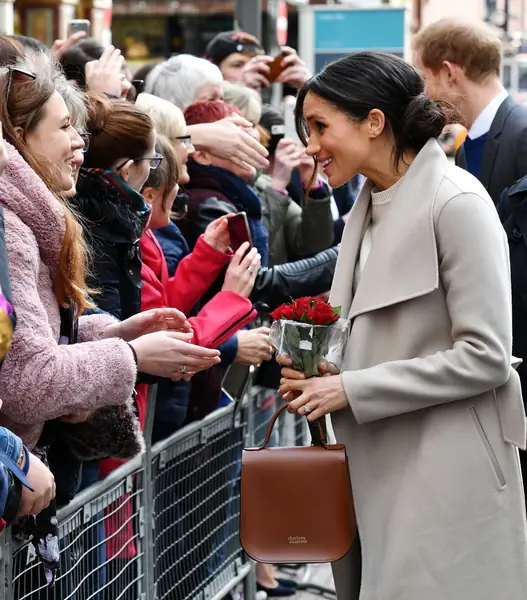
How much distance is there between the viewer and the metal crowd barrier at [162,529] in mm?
3480

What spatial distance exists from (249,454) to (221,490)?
1.54m

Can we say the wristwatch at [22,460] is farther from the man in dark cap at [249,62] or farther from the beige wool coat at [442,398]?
the man in dark cap at [249,62]

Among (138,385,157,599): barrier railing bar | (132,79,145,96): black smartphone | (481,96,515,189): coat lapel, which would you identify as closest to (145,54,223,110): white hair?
(132,79,145,96): black smartphone

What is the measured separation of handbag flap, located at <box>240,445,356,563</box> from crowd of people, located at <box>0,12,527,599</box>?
4.3 inches

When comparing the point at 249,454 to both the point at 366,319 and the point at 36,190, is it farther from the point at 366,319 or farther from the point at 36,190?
the point at 36,190

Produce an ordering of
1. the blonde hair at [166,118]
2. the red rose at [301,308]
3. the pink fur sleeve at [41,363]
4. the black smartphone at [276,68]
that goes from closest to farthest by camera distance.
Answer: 1. the pink fur sleeve at [41,363]
2. the red rose at [301,308]
3. the blonde hair at [166,118]
4. the black smartphone at [276,68]

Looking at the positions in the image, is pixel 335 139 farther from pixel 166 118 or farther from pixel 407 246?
pixel 166 118

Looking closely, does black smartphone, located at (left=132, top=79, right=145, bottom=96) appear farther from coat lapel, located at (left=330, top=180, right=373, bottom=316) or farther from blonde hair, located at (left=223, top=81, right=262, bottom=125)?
coat lapel, located at (left=330, top=180, right=373, bottom=316)

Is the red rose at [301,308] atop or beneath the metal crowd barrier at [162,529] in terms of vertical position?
atop

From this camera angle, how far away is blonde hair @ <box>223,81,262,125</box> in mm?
Result: 6129

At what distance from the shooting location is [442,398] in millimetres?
3242

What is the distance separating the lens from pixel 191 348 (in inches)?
136

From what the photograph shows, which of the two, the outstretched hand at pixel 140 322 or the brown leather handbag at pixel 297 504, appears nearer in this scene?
the brown leather handbag at pixel 297 504

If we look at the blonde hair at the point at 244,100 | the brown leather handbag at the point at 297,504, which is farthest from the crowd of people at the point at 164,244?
the blonde hair at the point at 244,100
